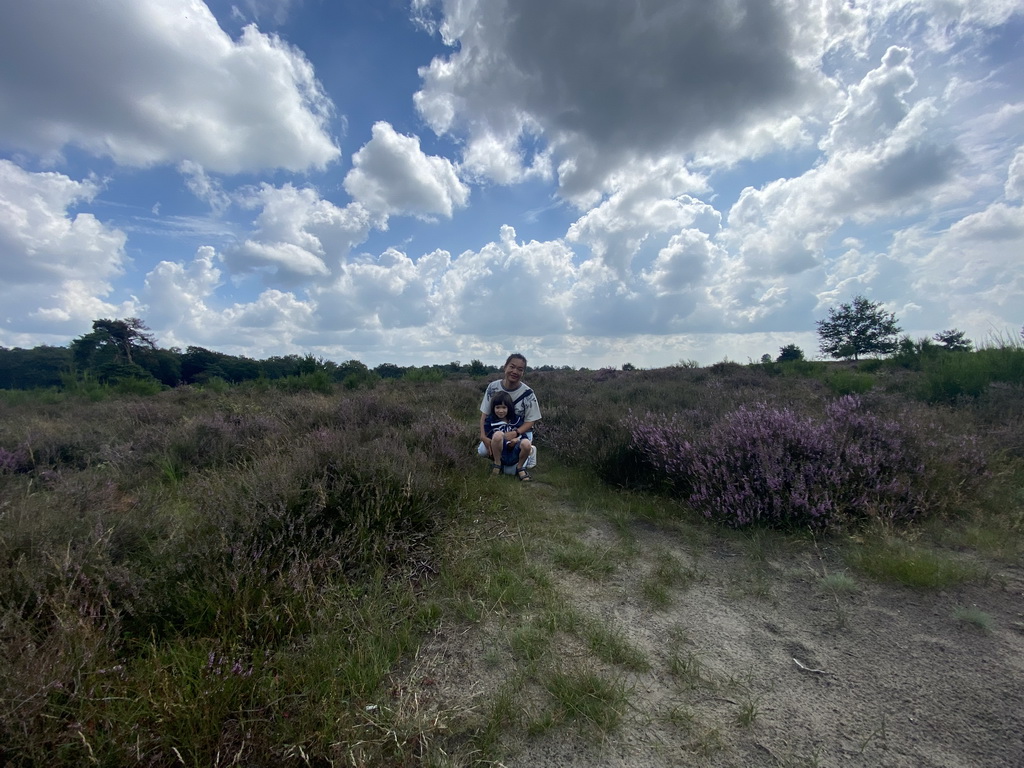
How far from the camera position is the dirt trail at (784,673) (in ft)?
5.92

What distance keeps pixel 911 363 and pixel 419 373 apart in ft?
54.5

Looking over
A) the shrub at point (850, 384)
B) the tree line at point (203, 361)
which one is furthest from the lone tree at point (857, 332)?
the shrub at point (850, 384)

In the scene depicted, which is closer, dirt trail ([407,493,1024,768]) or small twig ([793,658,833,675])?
dirt trail ([407,493,1024,768])

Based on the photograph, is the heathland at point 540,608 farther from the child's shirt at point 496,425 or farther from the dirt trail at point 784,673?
the child's shirt at point 496,425

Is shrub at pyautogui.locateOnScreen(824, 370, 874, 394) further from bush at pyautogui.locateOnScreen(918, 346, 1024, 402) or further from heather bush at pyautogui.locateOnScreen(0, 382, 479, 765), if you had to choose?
heather bush at pyautogui.locateOnScreen(0, 382, 479, 765)

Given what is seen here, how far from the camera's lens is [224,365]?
2741 centimetres

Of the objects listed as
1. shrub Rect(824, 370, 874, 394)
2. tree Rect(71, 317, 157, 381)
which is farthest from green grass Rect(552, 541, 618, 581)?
tree Rect(71, 317, 157, 381)

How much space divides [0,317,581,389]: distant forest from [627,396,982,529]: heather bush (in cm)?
1355

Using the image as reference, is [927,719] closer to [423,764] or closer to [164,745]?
[423,764]

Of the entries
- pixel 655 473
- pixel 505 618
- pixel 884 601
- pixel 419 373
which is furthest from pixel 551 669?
pixel 419 373

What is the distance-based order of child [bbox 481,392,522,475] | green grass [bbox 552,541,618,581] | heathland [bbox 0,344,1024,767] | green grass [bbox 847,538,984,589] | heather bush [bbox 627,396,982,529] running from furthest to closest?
child [bbox 481,392,522,475], heather bush [bbox 627,396,982,529], green grass [bbox 552,541,618,581], green grass [bbox 847,538,984,589], heathland [bbox 0,344,1024,767]

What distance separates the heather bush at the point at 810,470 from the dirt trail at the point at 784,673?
26.6 inches

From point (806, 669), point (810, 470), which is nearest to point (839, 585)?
point (806, 669)

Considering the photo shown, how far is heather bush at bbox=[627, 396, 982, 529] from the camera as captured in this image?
12.4 feet
